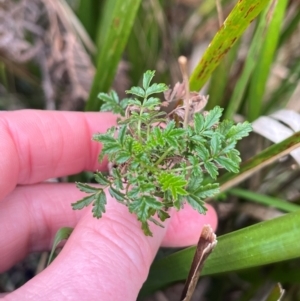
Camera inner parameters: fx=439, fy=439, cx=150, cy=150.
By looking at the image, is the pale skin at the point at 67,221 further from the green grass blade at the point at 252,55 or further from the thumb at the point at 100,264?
the green grass blade at the point at 252,55

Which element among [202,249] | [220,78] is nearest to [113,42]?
[220,78]

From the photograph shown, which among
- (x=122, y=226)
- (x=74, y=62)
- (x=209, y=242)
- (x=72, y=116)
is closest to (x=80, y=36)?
(x=74, y=62)

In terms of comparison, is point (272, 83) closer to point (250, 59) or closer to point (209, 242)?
point (250, 59)

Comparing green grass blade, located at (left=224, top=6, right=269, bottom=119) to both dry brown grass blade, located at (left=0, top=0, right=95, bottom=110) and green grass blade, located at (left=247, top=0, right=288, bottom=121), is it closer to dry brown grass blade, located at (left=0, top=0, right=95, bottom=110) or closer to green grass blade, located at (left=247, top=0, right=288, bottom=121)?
green grass blade, located at (left=247, top=0, right=288, bottom=121)

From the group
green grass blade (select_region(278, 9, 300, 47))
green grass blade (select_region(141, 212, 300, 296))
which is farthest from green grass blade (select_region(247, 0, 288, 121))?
green grass blade (select_region(141, 212, 300, 296))

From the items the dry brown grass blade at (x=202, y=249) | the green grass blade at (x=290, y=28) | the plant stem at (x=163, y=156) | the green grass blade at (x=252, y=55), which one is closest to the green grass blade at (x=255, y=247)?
the dry brown grass blade at (x=202, y=249)

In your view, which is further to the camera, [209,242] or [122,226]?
[122,226]

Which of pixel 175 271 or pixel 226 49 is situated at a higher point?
pixel 226 49
